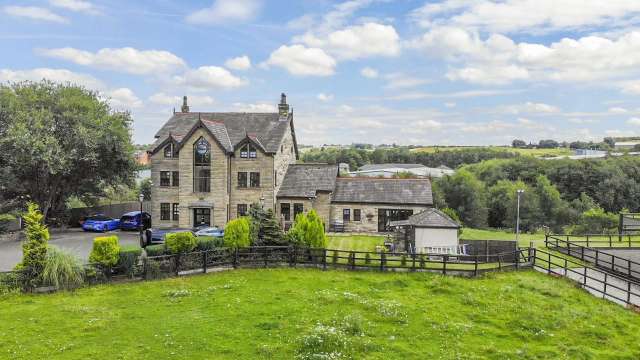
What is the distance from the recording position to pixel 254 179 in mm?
35938

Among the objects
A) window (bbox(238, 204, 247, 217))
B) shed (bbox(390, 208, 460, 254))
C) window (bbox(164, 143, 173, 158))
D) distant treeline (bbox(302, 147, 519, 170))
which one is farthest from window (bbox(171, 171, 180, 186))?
distant treeline (bbox(302, 147, 519, 170))

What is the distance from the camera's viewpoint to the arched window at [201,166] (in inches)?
1380

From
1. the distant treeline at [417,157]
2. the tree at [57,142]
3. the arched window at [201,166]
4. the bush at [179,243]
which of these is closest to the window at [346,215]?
the arched window at [201,166]

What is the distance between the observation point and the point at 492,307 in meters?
17.1

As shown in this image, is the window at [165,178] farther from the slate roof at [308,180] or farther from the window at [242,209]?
the slate roof at [308,180]

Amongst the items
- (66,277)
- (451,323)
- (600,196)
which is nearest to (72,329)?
(66,277)

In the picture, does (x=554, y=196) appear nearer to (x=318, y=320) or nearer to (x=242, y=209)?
(x=242, y=209)

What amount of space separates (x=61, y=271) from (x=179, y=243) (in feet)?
17.0

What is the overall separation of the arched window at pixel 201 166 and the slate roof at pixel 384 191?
34.4 ft

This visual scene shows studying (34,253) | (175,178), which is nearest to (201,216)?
(175,178)

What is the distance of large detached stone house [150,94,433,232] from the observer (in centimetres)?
3519

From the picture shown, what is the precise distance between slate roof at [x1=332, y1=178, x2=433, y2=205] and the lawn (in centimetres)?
1497

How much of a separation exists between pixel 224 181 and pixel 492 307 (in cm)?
2356

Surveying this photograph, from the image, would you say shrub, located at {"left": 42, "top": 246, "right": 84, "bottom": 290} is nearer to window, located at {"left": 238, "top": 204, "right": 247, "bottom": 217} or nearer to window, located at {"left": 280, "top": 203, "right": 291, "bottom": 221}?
window, located at {"left": 238, "top": 204, "right": 247, "bottom": 217}
